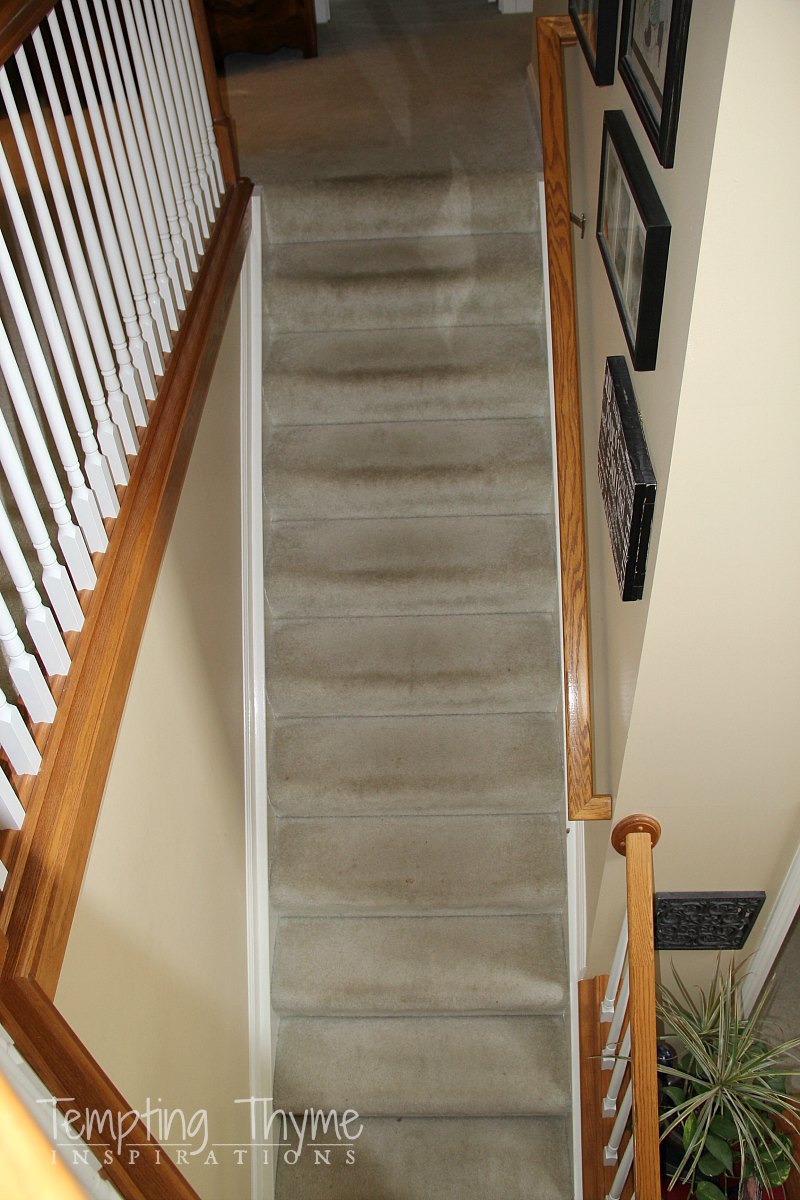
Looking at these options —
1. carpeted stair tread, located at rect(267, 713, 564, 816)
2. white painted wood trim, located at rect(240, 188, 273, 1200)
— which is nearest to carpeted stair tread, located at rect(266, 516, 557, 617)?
white painted wood trim, located at rect(240, 188, 273, 1200)

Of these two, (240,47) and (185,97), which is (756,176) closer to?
(185,97)

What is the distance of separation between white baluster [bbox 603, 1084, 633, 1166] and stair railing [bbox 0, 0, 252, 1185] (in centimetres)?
152

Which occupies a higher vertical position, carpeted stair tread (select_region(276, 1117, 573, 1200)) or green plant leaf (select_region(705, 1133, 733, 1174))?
green plant leaf (select_region(705, 1133, 733, 1174))

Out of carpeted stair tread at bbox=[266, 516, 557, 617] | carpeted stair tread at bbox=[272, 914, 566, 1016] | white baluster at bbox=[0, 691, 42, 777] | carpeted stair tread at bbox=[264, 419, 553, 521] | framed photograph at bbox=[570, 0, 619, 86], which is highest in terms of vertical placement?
framed photograph at bbox=[570, 0, 619, 86]

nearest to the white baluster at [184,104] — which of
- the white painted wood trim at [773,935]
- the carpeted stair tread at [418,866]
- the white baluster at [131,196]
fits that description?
the white baluster at [131,196]

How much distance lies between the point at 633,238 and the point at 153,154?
132 centimetres

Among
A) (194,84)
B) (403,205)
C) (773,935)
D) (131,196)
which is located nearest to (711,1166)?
(773,935)

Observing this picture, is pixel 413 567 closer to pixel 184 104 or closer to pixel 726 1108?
pixel 184 104

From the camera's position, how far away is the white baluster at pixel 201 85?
8.77 ft

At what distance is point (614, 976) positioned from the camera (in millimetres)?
2561

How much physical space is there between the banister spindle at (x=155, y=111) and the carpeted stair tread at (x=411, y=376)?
0.73m

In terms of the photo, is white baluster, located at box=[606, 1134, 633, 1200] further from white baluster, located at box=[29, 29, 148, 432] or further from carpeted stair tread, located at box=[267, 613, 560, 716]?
white baluster, located at box=[29, 29, 148, 432]

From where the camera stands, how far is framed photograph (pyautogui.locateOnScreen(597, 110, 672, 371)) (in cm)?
166

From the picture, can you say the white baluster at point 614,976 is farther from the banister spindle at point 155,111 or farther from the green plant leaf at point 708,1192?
the banister spindle at point 155,111
